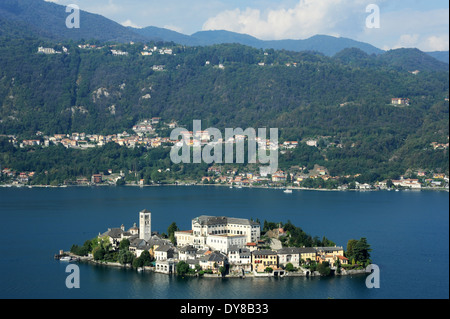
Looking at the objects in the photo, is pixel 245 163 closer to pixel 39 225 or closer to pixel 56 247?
pixel 39 225

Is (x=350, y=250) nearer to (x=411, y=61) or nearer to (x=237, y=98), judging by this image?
(x=237, y=98)

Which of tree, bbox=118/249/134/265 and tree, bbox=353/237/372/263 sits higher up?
tree, bbox=353/237/372/263

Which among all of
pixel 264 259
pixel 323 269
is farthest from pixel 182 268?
pixel 323 269

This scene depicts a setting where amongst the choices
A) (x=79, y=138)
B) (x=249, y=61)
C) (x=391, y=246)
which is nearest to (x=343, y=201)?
(x=391, y=246)

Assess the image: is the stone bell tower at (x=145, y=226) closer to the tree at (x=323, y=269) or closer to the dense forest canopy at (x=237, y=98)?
the tree at (x=323, y=269)

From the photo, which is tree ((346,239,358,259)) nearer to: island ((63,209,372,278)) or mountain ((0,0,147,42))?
island ((63,209,372,278))

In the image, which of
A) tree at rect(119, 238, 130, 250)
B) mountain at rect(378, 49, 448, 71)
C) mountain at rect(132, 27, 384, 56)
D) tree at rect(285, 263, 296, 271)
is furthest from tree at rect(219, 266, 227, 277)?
mountain at rect(132, 27, 384, 56)
